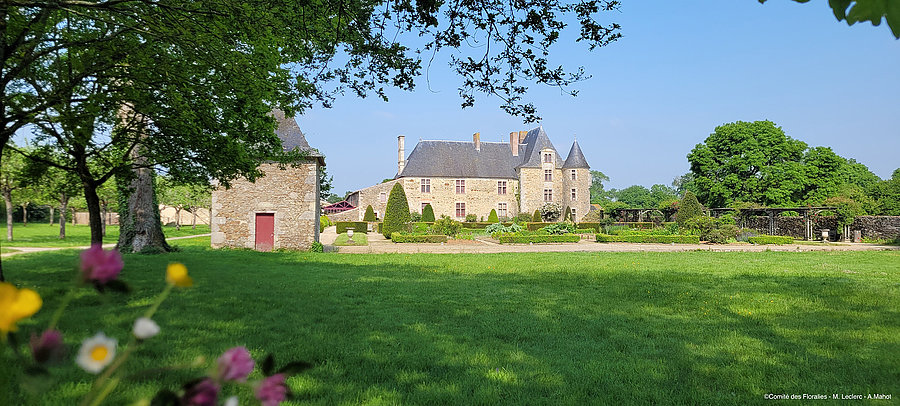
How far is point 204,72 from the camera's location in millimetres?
7562

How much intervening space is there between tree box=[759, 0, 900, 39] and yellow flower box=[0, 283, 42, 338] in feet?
7.45

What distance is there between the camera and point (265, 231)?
18828mm

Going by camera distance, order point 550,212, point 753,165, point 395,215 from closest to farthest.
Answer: point 395,215, point 753,165, point 550,212

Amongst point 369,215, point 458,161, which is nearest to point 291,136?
point 369,215

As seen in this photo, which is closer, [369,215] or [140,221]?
[140,221]

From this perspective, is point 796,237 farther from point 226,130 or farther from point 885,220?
point 226,130

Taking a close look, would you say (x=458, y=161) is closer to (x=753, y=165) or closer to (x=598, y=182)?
(x=753, y=165)

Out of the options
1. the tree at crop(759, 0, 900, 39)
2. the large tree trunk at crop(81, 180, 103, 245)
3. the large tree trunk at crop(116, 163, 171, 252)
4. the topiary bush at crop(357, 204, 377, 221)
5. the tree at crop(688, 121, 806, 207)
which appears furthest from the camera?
the topiary bush at crop(357, 204, 377, 221)

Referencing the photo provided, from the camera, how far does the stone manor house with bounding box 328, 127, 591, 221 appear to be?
47156 mm

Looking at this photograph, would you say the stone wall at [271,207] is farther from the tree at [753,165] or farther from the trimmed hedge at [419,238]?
the tree at [753,165]

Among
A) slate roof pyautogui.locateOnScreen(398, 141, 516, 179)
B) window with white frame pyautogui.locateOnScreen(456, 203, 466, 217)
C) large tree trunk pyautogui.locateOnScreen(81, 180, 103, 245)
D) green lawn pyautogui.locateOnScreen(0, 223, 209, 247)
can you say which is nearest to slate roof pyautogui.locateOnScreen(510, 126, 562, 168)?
slate roof pyautogui.locateOnScreen(398, 141, 516, 179)

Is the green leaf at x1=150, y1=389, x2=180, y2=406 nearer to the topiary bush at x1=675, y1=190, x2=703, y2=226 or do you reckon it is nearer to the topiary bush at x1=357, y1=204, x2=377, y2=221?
the topiary bush at x1=675, y1=190, x2=703, y2=226

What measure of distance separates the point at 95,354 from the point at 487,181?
47.6 m

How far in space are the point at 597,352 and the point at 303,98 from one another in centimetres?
677
